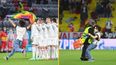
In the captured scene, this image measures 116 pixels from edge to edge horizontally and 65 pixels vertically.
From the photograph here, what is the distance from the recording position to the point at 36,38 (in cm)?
905

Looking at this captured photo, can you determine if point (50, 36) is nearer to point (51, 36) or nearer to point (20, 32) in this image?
point (51, 36)

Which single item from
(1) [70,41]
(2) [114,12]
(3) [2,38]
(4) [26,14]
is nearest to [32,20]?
(4) [26,14]

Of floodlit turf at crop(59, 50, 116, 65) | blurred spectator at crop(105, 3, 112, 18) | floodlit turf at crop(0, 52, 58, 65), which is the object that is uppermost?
blurred spectator at crop(105, 3, 112, 18)

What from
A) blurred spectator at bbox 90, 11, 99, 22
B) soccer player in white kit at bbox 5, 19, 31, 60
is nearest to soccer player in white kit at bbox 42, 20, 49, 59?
soccer player in white kit at bbox 5, 19, 31, 60

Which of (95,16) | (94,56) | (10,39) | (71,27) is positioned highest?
(95,16)

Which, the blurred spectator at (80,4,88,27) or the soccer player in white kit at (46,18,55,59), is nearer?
the soccer player in white kit at (46,18,55,59)

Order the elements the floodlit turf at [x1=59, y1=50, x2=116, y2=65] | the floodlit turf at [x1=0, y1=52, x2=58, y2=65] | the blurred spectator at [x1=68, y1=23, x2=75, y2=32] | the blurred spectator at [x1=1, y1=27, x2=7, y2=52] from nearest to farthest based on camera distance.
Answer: the blurred spectator at [x1=1, y1=27, x2=7, y2=52] < the floodlit turf at [x1=0, y1=52, x2=58, y2=65] < the floodlit turf at [x1=59, y1=50, x2=116, y2=65] < the blurred spectator at [x1=68, y1=23, x2=75, y2=32]

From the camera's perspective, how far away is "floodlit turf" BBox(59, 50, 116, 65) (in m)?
11.4

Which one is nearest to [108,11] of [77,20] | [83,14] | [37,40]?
[83,14]

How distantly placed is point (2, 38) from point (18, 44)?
41 cm

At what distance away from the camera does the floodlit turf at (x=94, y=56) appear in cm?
1143

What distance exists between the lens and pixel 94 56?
1268cm

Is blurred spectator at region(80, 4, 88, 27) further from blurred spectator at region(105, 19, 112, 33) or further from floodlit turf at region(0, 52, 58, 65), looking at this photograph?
floodlit turf at region(0, 52, 58, 65)

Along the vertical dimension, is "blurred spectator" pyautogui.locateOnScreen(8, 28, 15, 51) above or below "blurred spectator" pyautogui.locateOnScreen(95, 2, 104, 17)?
below
